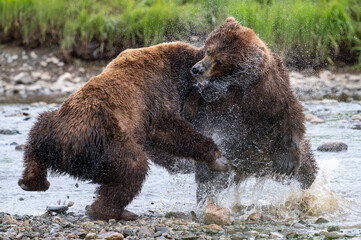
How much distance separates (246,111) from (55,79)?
10.1 m

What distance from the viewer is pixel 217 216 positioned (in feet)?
16.4

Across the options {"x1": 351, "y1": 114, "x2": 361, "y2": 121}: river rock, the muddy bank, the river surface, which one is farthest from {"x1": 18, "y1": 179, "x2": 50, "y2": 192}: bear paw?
the muddy bank

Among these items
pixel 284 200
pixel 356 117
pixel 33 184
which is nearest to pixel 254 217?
pixel 284 200

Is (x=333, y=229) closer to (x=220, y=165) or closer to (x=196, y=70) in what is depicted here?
(x=220, y=165)

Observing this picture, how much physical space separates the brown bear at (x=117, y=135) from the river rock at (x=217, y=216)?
385mm

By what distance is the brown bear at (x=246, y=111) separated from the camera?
5.25 m

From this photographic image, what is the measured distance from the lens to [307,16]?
12797mm

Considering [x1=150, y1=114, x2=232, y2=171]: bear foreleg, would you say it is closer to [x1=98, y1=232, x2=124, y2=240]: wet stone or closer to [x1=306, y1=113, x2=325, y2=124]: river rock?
[x1=98, y1=232, x2=124, y2=240]: wet stone

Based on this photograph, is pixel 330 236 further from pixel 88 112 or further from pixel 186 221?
pixel 88 112

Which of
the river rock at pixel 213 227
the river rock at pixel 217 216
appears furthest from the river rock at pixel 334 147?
the river rock at pixel 213 227

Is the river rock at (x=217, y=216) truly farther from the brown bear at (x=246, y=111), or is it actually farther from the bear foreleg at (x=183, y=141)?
the brown bear at (x=246, y=111)

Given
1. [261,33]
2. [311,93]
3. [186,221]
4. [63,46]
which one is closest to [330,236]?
[186,221]

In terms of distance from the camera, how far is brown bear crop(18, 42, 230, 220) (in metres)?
4.70

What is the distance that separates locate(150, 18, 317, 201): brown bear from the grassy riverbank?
5118mm
